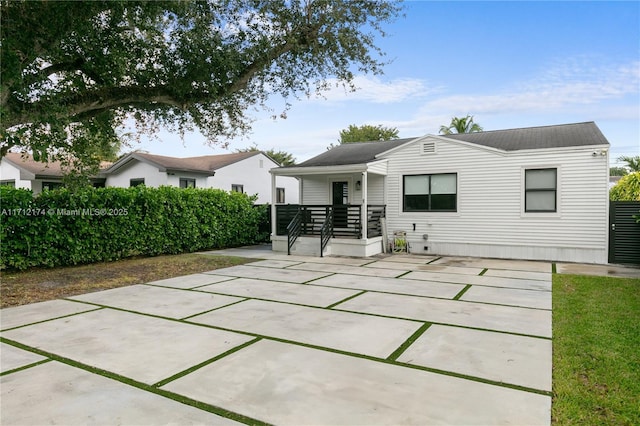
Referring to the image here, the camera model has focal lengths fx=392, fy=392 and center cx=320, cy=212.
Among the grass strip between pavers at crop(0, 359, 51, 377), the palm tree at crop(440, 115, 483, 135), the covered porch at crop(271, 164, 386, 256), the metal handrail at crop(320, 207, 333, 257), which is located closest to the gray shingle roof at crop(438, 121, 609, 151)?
the covered porch at crop(271, 164, 386, 256)

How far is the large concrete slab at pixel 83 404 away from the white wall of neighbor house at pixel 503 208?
10.2m

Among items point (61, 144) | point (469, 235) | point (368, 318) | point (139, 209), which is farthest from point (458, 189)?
point (61, 144)

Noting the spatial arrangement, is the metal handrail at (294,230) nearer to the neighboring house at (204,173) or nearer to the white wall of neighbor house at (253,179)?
the neighboring house at (204,173)

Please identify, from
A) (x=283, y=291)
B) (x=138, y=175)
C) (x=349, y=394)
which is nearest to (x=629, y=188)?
(x=283, y=291)

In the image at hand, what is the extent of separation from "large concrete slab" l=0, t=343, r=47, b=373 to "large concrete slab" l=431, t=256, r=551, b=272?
27.3 ft

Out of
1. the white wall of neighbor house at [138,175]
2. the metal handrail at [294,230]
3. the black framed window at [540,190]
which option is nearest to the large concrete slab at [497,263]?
the black framed window at [540,190]

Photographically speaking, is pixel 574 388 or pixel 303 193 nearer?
pixel 574 388

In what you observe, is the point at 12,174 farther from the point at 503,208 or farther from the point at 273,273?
the point at 503,208

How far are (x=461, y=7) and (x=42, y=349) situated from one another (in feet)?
37.7

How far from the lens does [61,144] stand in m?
7.24

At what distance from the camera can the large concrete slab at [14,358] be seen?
11.0ft

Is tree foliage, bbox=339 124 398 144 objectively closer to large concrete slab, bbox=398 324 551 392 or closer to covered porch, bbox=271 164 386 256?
covered porch, bbox=271 164 386 256

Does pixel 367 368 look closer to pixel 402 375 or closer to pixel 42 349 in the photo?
A: pixel 402 375

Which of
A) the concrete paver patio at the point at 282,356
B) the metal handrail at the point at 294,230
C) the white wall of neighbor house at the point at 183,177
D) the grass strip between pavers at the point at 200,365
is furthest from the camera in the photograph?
the white wall of neighbor house at the point at 183,177
